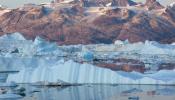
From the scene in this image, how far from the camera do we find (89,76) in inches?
1062

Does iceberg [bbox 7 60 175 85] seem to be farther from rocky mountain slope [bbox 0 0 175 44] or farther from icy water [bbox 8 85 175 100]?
rocky mountain slope [bbox 0 0 175 44]

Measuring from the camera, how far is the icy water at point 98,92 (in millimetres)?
22859

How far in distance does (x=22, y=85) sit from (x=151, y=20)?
4542 centimetres

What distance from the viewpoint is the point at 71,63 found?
26.7m

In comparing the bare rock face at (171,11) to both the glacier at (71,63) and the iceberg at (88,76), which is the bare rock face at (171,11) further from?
the iceberg at (88,76)

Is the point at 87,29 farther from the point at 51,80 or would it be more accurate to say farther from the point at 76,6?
the point at 51,80

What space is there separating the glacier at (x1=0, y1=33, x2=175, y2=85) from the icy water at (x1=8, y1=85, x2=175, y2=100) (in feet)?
2.15

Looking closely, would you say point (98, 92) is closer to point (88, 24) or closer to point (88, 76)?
point (88, 76)

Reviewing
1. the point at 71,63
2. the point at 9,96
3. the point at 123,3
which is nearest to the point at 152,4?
the point at 123,3

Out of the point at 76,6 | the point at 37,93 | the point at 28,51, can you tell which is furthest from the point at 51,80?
the point at 76,6

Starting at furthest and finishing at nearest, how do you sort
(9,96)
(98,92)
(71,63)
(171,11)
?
(171,11) → (71,63) → (98,92) → (9,96)

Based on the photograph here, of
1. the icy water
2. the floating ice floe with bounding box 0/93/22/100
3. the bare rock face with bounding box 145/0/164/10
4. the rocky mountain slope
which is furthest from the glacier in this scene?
the bare rock face with bounding box 145/0/164/10

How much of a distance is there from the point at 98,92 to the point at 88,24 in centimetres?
4614

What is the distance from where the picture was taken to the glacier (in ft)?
87.9
